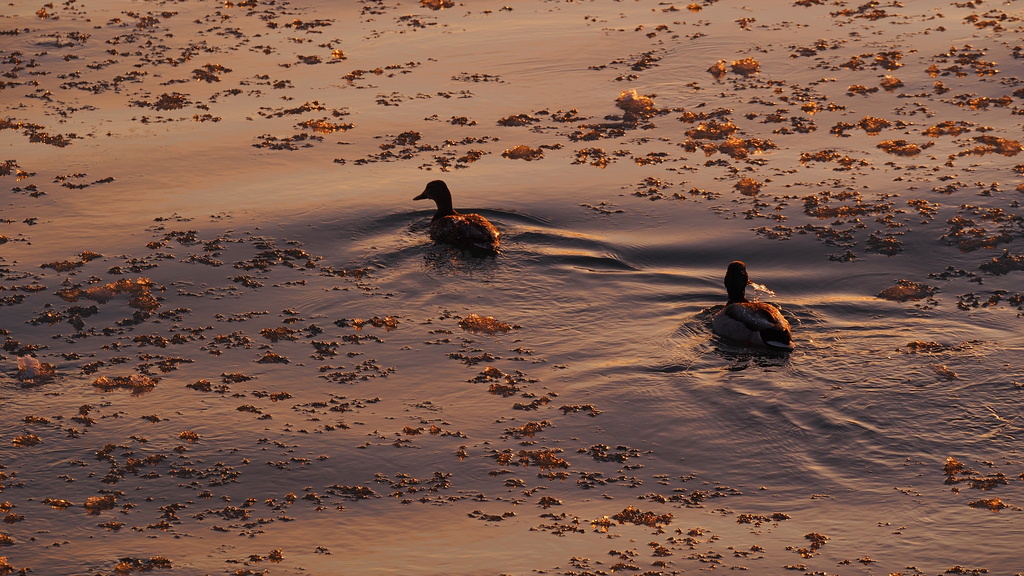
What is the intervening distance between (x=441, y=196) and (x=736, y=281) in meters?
3.57

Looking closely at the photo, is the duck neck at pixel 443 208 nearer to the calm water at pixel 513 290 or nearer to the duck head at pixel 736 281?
the calm water at pixel 513 290

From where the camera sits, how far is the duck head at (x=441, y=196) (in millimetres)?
12789

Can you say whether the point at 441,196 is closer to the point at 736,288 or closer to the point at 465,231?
the point at 465,231

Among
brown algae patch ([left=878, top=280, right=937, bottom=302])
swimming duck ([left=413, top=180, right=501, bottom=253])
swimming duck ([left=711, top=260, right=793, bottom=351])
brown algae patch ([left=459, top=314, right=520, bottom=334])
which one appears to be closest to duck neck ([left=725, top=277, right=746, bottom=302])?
swimming duck ([left=711, top=260, right=793, bottom=351])

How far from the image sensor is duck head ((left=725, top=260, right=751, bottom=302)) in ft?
35.4

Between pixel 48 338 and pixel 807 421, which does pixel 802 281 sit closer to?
pixel 807 421

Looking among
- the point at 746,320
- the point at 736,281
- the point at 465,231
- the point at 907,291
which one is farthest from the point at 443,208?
the point at 907,291

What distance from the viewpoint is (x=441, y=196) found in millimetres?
12867

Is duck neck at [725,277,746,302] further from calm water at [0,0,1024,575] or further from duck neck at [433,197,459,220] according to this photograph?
duck neck at [433,197,459,220]

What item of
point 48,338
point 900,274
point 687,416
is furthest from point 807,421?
point 48,338

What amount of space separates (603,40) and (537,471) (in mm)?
10633

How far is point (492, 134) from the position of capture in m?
14.8

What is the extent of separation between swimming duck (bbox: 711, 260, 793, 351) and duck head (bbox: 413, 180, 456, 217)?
10.8 feet

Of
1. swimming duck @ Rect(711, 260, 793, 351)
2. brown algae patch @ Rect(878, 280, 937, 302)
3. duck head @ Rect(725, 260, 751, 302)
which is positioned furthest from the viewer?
brown algae patch @ Rect(878, 280, 937, 302)
